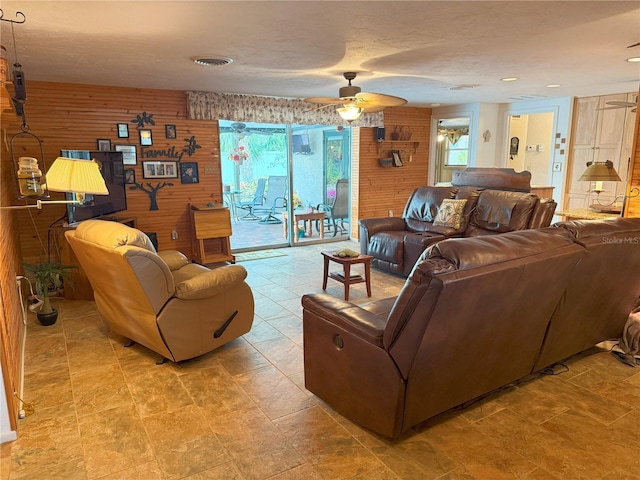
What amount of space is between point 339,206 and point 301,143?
1196mm

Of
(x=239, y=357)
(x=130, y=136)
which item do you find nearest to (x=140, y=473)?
(x=239, y=357)

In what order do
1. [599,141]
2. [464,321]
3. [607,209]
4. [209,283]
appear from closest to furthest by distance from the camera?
[464,321] < [209,283] < [607,209] < [599,141]

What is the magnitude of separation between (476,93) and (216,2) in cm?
447

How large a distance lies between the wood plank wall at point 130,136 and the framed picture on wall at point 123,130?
0.04 metres

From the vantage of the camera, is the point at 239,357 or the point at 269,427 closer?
the point at 269,427

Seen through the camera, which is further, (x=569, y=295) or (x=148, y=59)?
(x=148, y=59)

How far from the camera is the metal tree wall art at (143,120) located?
516cm

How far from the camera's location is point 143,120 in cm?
519

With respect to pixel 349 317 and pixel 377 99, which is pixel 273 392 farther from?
pixel 377 99

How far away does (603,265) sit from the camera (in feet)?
7.75

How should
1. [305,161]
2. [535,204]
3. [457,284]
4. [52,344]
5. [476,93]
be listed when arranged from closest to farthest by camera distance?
[457,284]
[52,344]
[535,204]
[476,93]
[305,161]

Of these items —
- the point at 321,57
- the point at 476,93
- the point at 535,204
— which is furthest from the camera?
the point at 476,93

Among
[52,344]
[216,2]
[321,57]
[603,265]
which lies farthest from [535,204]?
[52,344]

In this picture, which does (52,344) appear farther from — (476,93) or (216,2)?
(476,93)
